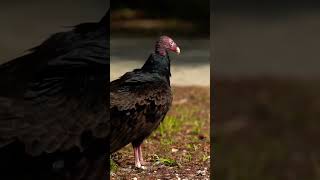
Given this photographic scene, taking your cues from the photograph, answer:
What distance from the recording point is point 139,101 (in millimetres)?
3303

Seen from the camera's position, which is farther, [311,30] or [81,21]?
[311,30]

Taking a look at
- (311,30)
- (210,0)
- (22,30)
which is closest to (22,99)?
(22,30)

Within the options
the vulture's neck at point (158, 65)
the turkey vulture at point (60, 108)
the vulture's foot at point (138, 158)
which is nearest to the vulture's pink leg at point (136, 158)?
the vulture's foot at point (138, 158)

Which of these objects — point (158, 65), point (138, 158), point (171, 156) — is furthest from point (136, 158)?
point (158, 65)

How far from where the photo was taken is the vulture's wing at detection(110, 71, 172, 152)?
3287 mm

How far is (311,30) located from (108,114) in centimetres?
113

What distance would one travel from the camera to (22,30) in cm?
337

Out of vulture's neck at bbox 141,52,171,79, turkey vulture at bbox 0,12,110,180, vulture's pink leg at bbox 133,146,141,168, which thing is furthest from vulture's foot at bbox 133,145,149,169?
vulture's neck at bbox 141,52,171,79

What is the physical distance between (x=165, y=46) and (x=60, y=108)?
0.52 m

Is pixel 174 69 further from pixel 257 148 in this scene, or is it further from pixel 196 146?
pixel 257 148

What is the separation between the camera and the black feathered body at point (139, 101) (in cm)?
329

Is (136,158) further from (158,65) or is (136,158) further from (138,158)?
(158,65)

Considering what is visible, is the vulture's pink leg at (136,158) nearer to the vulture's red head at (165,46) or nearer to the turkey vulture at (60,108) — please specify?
the turkey vulture at (60,108)

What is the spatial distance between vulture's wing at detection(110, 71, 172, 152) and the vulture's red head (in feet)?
0.35
